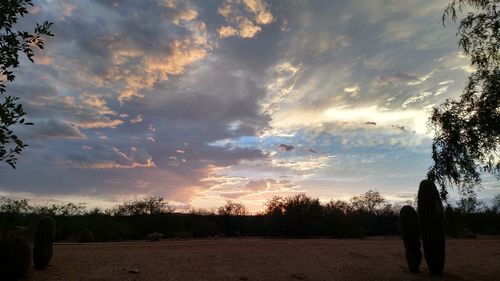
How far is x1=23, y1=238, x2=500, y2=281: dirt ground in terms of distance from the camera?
1466 cm

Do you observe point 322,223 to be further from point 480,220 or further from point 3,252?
point 3,252

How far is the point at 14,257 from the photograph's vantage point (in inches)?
502

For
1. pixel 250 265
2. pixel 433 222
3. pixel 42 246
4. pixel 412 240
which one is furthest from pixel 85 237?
pixel 433 222

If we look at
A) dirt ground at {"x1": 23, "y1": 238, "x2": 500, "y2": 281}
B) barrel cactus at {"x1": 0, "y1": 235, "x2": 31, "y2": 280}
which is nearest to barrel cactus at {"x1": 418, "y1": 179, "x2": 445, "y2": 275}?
dirt ground at {"x1": 23, "y1": 238, "x2": 500, "y2": 281}

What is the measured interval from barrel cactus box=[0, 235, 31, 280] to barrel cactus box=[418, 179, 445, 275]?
14.1m

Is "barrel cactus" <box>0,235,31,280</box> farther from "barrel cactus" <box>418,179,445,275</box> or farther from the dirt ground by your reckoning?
"barrel cactus" <box>418,179,445,275</box>

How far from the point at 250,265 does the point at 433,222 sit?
24.0ft

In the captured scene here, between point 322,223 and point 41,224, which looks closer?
point 41,224

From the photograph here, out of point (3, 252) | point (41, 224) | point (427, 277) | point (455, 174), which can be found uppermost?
point (455, 174)

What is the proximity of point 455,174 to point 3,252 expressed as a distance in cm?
1449

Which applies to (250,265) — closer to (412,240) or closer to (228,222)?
(412,240)

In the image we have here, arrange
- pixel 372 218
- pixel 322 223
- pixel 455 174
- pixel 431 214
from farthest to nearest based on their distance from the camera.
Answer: pixel 372 218, pixel 322 223, pixel 431 214, pixel 455 174

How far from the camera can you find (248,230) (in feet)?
120

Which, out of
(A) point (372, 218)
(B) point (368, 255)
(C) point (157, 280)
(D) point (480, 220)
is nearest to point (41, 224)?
(C) point (157, 280)
